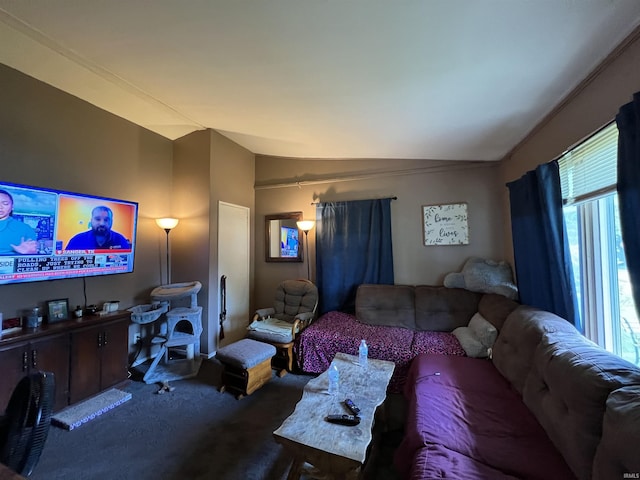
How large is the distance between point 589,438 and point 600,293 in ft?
3.56

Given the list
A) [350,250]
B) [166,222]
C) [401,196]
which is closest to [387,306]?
[350,250]

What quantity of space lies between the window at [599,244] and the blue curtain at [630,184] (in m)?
0.29

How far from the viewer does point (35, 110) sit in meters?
2.37

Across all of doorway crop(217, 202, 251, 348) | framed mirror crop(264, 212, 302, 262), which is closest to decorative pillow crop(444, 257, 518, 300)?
framed mirror crop(264, 212, 302, 262)

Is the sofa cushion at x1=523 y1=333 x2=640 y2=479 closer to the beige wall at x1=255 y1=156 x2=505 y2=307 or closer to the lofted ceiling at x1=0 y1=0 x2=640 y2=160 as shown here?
the lofted ceiling at x1=0 y1=0 x2=640 y2=160

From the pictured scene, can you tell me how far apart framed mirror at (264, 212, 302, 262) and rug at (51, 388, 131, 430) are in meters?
2.28

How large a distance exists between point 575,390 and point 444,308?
70.2 inches

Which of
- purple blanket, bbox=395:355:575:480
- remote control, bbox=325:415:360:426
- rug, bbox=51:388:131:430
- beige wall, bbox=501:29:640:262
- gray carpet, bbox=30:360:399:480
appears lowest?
gray carpet, bbox=30:360:399:480

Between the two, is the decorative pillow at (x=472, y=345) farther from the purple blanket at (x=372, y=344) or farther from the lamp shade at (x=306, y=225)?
the lamp shade at (x=306, y=225)

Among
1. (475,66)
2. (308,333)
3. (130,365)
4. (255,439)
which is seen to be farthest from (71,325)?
(475,66)

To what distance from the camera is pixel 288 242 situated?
4023mm

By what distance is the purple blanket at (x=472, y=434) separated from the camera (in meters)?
1.15

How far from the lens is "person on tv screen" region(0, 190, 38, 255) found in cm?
206

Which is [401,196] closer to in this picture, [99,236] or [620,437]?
[620,437]
